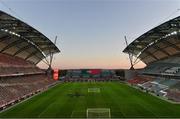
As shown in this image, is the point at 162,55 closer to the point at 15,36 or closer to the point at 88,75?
the point at 88,75

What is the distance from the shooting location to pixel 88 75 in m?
130

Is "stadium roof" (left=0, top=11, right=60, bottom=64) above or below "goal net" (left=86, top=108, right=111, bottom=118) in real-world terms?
above

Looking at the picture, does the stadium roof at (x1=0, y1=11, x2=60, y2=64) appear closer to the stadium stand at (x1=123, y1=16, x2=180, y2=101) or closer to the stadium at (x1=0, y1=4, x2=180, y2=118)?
the stadium at (x1=0, y1=4, x2=180, y2=118)

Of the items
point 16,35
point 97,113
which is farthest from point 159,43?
point 97,113

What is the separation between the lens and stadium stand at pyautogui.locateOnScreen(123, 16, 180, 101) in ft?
196

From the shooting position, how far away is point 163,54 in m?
97.2

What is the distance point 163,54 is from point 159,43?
43.2ft

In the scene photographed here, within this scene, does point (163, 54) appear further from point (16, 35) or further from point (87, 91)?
point (16, 35)

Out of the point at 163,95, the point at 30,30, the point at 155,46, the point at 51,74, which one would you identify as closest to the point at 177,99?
the point at 163,95

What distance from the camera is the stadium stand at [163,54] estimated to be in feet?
196

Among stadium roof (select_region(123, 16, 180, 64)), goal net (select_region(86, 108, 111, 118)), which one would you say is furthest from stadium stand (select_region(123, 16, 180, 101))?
goal net (select_region(86, 108, 111, 118))

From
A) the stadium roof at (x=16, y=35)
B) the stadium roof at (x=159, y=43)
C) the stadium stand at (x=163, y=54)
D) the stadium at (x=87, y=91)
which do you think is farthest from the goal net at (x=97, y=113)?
the stadium roof at (x=159, y=43)

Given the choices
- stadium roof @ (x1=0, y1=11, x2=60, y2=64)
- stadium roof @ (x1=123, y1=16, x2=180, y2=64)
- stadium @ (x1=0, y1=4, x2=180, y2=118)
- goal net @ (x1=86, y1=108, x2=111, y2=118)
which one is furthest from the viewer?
stadium roof @ (x1=123, y1=16, x2=180, y2=64)

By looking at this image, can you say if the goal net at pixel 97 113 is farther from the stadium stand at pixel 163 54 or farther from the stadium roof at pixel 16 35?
the stadium roof at pixel 16 35
